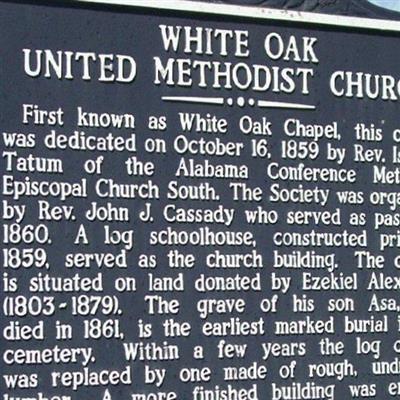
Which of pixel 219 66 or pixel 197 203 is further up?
pixel 219 66

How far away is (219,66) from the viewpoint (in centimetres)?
675

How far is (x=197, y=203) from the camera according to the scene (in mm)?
6590

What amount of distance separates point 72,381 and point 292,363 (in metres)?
1.21

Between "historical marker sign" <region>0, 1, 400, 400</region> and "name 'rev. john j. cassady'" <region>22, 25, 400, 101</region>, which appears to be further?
"name 'rev. john j. cassady'" <region>22, 25, 400, 101</region>

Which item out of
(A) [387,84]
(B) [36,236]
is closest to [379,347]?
(A) [387,84]

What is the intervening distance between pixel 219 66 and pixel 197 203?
745 mm

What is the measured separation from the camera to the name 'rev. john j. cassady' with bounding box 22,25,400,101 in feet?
21.1

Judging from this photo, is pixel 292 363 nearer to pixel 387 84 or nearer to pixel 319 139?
pixel 319 139

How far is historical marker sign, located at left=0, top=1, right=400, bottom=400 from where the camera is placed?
6281 mm

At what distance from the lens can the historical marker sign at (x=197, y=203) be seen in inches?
247

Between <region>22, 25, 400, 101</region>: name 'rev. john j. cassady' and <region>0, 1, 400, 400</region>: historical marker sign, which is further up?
<region>22, 25, 400, 101</region>: name 'rev. john j. cassady'

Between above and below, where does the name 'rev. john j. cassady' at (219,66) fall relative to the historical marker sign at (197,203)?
above

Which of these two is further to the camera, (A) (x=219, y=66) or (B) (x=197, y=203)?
(A) (x=219, y=66)

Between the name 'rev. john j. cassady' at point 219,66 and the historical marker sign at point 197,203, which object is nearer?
the historical marker sign at point 197,203
